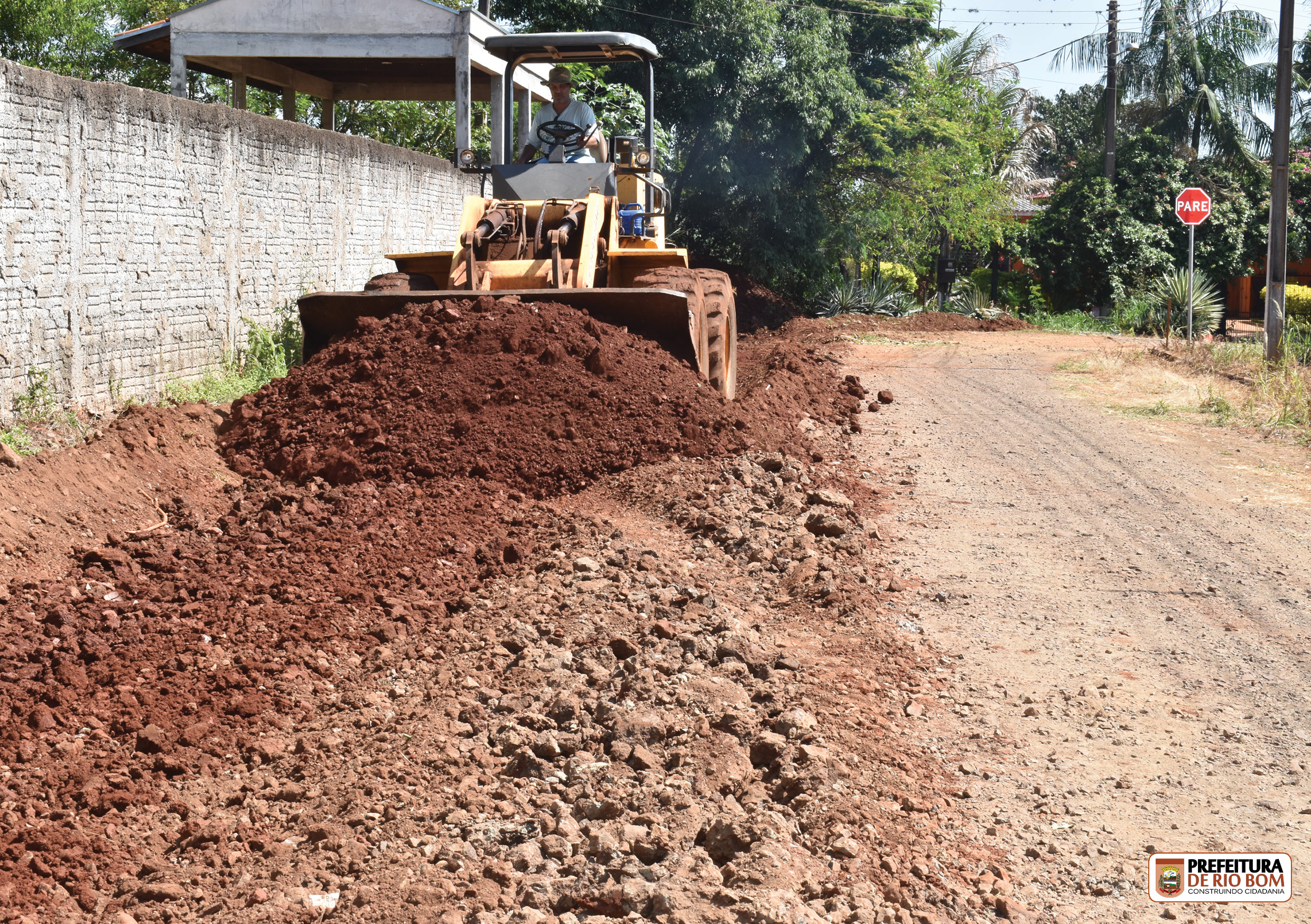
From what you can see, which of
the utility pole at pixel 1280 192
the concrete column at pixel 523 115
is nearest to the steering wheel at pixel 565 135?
the concrete column at pixel 523 115

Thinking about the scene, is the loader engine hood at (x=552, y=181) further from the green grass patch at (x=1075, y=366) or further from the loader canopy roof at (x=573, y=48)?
the green grass patch at (x=1075, y=366)

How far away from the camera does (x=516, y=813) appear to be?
370 centimetres

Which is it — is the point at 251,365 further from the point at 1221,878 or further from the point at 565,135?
the point at 1221,878

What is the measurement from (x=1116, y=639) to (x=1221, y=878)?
2.09 metres

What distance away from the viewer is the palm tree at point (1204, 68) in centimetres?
3431

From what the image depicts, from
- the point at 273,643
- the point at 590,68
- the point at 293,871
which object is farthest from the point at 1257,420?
the point at 590,68

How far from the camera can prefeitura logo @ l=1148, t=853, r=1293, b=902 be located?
3.53 metres

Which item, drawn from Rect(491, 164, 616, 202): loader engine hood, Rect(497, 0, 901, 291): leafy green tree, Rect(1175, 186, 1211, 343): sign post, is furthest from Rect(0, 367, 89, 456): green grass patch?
Rect(1175, 186, 1211, 343): sign post

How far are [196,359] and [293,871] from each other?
7960 millimetres

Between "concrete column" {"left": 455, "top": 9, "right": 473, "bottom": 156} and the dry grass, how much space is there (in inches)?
353

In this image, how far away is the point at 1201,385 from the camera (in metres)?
15.2

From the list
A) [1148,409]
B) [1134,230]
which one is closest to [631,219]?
[1148,409]

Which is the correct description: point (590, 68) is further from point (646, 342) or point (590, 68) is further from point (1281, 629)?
point (1281, 629)

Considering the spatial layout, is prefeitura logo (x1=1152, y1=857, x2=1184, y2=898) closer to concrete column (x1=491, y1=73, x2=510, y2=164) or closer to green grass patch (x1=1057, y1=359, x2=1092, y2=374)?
concrete column (x1=491, y1=73, x2=510, y2=164)
